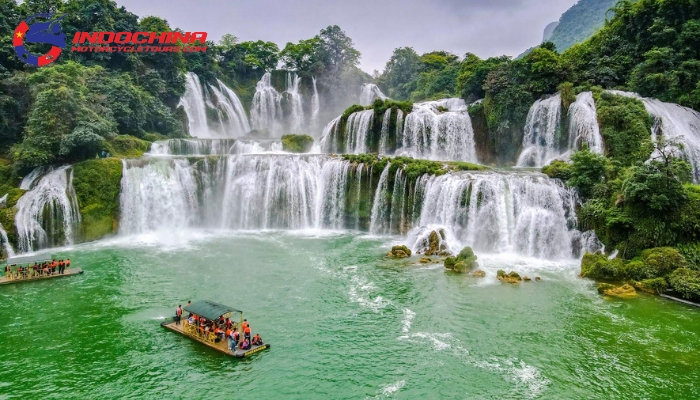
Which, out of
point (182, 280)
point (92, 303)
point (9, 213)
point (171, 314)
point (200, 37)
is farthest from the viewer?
point (200, 37)

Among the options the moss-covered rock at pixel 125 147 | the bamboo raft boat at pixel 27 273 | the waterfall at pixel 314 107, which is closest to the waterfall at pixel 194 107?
the waterfall at pixel 314 107

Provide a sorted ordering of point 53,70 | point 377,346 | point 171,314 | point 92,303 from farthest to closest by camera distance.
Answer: point 53,70
point 92,303
point 171,314
point 377,346

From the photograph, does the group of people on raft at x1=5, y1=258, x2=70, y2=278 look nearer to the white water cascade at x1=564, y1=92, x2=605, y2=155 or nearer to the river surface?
the river surface

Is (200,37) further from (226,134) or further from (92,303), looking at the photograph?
(92,303)

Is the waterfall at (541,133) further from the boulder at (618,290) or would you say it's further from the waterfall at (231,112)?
the waterfall at (231,112)

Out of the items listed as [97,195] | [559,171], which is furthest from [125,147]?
[559,171]

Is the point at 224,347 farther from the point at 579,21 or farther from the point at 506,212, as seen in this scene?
the point at 579,21

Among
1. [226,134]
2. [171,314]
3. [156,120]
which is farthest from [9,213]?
[226,134]
